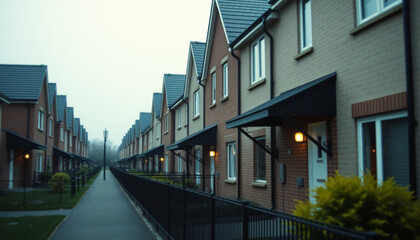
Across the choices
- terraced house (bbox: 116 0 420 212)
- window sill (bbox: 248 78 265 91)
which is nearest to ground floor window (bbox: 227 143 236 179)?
terraced house (bbox: 116 0 420 212)

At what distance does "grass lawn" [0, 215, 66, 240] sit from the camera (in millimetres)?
9547

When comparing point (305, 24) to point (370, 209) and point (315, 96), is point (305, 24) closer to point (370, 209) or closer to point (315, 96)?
point (315, 96)

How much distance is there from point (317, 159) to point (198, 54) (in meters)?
14.7

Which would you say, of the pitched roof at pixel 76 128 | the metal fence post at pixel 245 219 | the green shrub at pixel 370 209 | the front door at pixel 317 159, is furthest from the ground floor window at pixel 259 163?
the pitched roof at pixel 76 128

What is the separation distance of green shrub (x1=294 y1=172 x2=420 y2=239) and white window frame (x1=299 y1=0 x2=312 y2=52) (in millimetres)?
5953

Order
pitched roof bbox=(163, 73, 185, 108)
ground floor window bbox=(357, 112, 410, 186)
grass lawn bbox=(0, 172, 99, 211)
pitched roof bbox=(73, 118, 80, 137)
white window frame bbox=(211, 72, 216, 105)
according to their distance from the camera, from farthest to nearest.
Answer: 1. pitched roof bbox=(73, 118, 80, 137)
2. pitched roof bbox=(163, 73, 185, 108)
3. white window frame bbox=(211, 72, 216, 105)
4. grass lawn bbox=(0, 172, 99, 211)
5. ground floor window bbox=(357, 112, 410, 186)

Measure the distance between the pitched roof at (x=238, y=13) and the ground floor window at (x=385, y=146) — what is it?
9420 mm

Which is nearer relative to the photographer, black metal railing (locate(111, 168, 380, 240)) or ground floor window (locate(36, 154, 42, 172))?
black metal railing (locate(111, 168, 380, 240))

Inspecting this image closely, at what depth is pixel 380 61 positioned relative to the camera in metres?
6.99

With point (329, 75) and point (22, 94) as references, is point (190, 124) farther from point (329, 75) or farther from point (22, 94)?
point (329, 75)

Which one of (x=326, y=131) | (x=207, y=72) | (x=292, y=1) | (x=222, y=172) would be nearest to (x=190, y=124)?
(x=207, y=72)

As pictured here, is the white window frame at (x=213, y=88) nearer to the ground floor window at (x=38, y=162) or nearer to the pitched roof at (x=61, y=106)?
the ground floor window at (x=38, y=162)

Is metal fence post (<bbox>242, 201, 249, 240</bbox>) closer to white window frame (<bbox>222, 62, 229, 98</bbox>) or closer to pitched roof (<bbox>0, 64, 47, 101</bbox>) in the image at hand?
white window frame (<bbox>222, 62, 229, 98</bbox>)

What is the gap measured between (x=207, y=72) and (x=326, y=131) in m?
11.4
